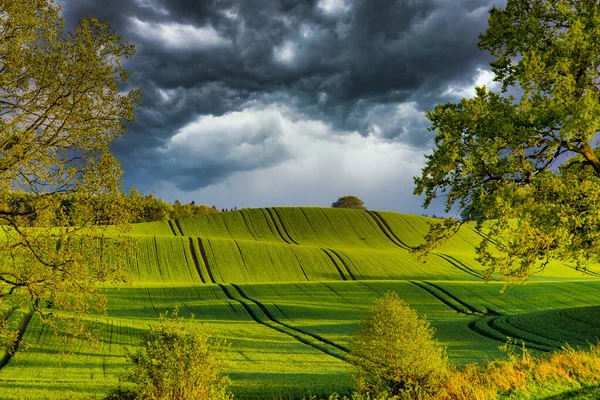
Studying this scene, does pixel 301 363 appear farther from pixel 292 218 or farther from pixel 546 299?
pixel 292 218

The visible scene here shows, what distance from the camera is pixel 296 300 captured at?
61.6 metres

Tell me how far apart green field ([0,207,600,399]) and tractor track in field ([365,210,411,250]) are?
58cm

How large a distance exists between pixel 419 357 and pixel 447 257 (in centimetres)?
8254

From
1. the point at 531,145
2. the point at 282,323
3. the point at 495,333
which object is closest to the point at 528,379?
the point at 531,145

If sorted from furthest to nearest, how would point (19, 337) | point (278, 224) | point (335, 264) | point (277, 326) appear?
point (278, 224) < point (335, 264) < point (277, 326) < point (19, 337)

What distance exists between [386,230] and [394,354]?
330 feet

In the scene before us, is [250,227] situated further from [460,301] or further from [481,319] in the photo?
[481,319]

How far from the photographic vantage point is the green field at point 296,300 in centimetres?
2892

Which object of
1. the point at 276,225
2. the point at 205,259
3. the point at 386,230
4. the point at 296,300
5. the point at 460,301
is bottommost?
the point at 296,300

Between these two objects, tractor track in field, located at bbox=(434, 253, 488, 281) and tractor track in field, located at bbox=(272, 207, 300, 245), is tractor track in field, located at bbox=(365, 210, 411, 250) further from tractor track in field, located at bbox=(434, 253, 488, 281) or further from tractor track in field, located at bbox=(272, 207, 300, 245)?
tractor track in field, located at bbox=(272, 207, 300, 245)

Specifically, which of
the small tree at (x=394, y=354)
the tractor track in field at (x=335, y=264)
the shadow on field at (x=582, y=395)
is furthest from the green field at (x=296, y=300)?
the shadow on field at (x=582, y=395)

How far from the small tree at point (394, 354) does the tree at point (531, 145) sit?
438cm

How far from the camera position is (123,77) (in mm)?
18781

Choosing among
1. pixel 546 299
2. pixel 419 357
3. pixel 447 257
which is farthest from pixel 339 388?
pixel 447 257
